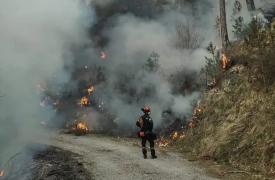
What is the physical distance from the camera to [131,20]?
30.7 m

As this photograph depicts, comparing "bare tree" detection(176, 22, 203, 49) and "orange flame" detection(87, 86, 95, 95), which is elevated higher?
"bare tree" detection(176, 22, 203, 49)

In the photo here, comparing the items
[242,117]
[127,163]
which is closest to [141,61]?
[242,117]

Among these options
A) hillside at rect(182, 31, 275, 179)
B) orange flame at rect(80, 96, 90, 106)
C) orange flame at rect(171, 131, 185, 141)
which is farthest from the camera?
orange flame at rect(80, 96, 90, 106)

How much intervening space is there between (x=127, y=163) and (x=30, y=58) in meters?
13.2

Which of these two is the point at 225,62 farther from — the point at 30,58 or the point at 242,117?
the point at 30,58

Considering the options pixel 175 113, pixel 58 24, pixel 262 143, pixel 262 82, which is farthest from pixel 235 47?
pixel 58 24

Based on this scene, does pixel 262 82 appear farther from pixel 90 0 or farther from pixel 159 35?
pixel 90 0

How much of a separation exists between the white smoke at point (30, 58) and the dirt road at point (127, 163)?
4.91 meters

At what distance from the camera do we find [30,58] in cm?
2627

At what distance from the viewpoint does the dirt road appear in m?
13.4

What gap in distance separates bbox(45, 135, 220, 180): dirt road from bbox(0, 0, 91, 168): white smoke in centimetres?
491

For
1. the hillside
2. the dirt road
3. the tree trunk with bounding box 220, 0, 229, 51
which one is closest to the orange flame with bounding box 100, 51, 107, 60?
the tree trunk with bounding box 220, 0, 229, 51

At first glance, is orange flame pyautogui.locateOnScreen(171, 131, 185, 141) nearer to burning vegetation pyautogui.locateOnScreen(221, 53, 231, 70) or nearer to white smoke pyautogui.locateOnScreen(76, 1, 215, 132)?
white smoke pyautogui.locateOnScreen(76, 1, 215, 132)

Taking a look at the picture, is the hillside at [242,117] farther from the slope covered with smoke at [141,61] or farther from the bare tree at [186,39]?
the bare tree at [186,39]
